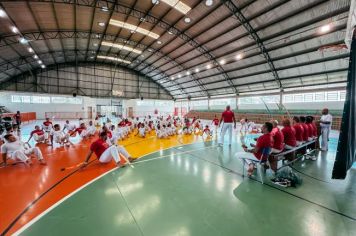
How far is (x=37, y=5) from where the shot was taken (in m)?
13.1

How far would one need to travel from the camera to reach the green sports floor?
2541mm

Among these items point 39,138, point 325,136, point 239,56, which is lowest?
point 39,138

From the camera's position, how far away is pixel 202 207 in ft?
10.2

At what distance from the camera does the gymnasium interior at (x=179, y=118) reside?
117 inches

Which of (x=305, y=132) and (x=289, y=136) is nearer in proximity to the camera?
(x=289, y=136)

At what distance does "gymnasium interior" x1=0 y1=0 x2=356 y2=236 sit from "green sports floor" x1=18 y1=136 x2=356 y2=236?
3 centimetres

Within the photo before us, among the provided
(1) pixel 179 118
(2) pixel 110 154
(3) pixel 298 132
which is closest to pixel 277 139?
(3) pixel 298 132

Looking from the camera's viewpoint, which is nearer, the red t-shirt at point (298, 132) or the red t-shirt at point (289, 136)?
the red t-shirt at point (289, 136)

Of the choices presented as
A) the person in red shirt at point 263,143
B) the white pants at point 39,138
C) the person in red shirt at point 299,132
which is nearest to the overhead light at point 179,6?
the white pants at point 39,138

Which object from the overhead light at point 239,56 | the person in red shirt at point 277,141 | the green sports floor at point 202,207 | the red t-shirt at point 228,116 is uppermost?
the overhead light at point 239,56

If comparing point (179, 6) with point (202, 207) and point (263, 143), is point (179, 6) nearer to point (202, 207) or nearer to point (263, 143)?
point (263, 143)

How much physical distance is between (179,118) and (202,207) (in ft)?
56.8

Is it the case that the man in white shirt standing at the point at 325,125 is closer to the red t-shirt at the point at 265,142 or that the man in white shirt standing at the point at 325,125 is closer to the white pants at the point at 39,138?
the red t-shirt at the point at 265,142

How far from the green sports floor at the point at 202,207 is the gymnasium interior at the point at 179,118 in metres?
0.03
